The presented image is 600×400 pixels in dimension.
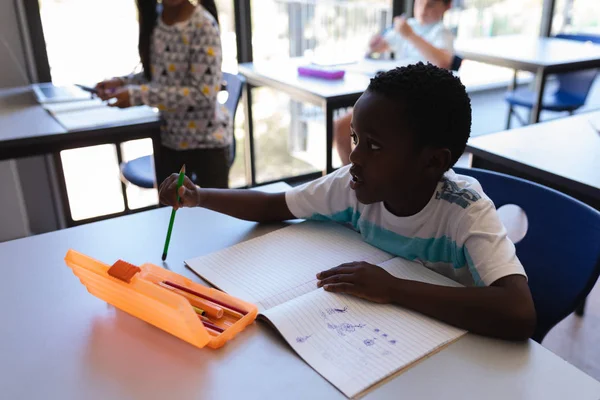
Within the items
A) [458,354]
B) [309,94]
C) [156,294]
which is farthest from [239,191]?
[309,94]

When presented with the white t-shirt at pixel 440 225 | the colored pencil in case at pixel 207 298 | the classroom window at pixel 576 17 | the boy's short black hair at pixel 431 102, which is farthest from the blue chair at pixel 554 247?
the classroom window at pixel 576 17

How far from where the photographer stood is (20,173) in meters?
2.43

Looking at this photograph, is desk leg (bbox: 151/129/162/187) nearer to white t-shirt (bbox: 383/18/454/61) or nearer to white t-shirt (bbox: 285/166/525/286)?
white t-shirt (bbox: 285/166/525/286)

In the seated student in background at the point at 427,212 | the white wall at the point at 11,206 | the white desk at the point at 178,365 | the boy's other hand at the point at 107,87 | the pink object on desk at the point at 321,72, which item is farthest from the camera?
the pink object on desk at the point at 321,72

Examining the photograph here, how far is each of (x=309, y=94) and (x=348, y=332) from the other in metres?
1.71

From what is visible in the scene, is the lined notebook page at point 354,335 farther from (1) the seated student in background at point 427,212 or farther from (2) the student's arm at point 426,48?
(2) the student's arm at point 426,48

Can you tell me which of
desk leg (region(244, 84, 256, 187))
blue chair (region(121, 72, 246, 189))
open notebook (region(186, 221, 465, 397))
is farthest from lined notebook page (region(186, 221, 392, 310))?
desk leg (region(244, 84, 256, 187))

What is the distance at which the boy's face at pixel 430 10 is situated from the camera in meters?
2.76

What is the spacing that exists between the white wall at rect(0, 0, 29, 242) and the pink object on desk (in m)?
1.22

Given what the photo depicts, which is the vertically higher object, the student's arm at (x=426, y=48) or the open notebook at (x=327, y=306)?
the student's arm at (x=426, y=48)

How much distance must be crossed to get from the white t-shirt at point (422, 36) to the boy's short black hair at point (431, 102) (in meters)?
1.93

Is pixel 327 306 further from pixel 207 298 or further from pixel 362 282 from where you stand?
pixel 207 298

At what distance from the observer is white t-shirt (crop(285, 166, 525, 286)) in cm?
85

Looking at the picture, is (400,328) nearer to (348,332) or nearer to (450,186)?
(348,332)
